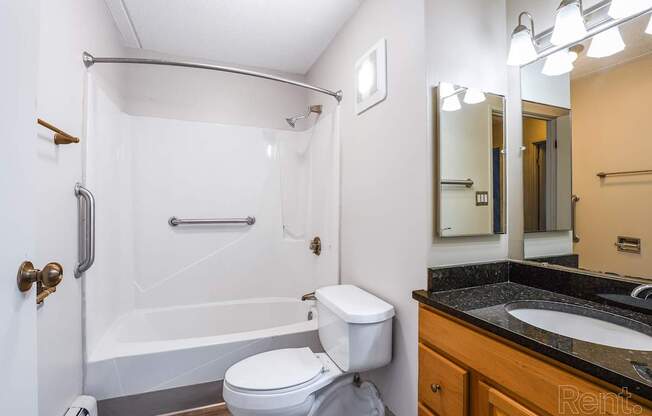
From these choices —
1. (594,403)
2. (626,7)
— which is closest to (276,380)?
(594,403)

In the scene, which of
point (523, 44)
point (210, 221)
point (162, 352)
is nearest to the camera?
point (523, 44)

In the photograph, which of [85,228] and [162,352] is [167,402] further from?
[85,228]

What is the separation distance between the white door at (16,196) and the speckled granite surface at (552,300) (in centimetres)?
117

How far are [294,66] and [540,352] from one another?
104 inches

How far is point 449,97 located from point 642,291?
3.12 ft

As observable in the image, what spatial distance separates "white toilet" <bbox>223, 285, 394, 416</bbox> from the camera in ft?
4.18

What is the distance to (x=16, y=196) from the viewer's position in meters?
0.63

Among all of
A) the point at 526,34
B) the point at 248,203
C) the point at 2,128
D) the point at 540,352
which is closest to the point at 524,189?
the point at 526,34

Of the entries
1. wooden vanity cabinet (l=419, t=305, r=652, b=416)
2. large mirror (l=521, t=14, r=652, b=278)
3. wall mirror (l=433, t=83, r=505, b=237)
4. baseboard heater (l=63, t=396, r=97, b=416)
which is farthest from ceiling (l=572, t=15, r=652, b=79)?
baseboard heater (l=63, t=396, r=97, b=416)

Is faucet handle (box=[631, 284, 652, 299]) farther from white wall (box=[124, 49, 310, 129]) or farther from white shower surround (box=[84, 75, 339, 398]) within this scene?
white wall (box=[124, 49, 310, 129])

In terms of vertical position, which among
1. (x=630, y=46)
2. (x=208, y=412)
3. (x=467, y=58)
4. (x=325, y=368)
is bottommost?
(x=208, y=412)

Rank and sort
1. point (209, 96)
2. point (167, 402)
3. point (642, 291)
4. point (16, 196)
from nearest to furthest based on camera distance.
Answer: point (16, 196) < point (642, 291) < point (167, 402) < point (209, 96)

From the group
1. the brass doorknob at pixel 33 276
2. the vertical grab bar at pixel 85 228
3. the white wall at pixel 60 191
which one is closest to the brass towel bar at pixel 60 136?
the white wall at pixel 60 191

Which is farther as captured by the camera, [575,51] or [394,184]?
[394,184]
